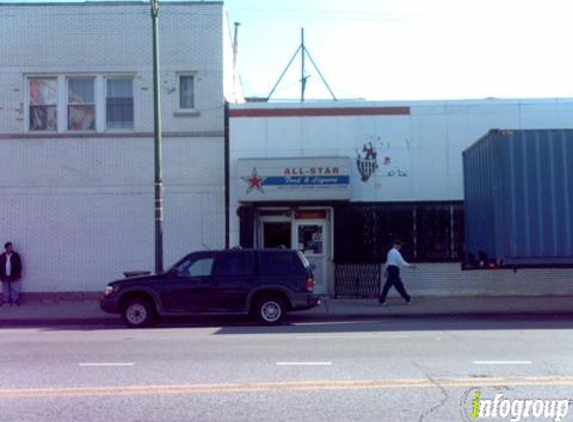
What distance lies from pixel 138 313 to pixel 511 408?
973 centimetres

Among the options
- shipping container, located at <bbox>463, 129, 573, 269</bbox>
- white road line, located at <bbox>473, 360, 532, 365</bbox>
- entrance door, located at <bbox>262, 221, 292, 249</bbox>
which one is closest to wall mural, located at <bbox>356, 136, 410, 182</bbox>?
entrance door, located at <bbox>262, 221, 292, 249</bbox>

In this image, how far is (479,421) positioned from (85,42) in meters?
16.6

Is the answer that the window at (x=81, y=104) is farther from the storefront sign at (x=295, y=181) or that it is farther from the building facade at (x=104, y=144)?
the storefront sign at (x=295, y=181)

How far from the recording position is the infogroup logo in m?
6.80

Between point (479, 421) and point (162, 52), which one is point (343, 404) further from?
point (162, 52)

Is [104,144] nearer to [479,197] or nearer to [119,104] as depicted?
[119,104]

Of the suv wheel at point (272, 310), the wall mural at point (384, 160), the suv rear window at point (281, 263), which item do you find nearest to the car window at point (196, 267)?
the suv rear window at point (281, 263)

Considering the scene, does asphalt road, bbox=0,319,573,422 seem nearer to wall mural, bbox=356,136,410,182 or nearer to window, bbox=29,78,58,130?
wall mural, bbox=356,136,410,182

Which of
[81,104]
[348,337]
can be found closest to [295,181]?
[81,104]

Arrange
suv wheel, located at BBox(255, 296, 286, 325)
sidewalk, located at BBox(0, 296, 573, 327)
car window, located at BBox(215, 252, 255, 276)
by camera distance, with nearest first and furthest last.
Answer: suv wheel, located at BBox(255, 296, 286, 325), car window, located at BBox(215, 252, 255, 276), sidewalk, located at BBox(0, 296, 573, 327)

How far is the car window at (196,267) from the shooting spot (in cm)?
1536

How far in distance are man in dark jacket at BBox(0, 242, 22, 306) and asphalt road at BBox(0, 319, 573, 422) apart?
19.4 ft

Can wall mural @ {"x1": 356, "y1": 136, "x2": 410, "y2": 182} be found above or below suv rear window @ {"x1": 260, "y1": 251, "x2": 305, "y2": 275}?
above

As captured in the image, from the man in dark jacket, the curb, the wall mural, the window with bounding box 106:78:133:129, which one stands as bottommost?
the curb
